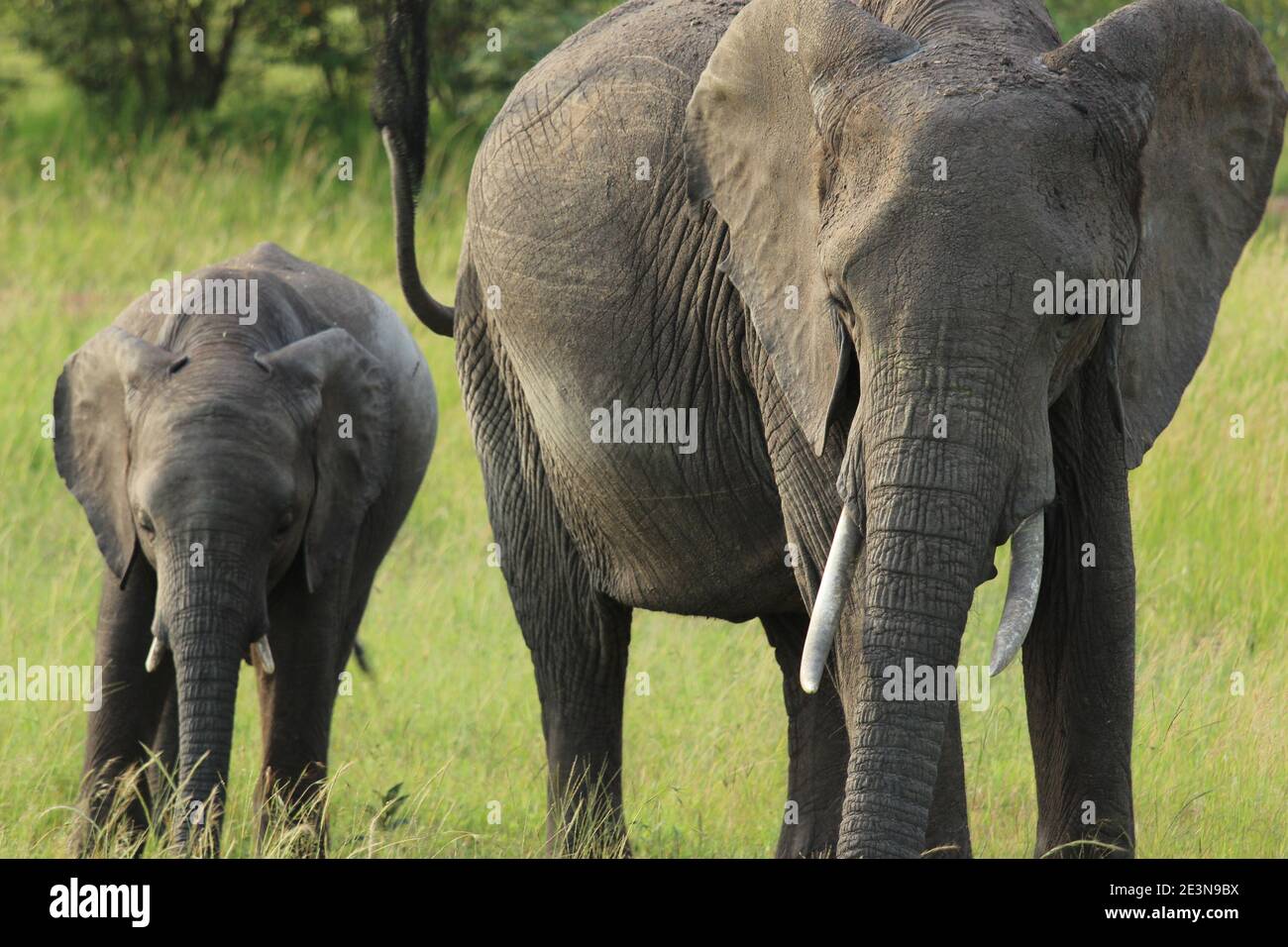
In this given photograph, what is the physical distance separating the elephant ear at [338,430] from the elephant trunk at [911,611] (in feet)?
8.22

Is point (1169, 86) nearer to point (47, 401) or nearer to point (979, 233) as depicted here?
point (979, 233)

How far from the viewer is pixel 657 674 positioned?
26.2 ft

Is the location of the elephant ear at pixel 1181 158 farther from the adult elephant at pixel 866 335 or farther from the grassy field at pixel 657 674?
the grassy field at pixel 657 674

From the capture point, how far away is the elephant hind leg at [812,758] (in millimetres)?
5754

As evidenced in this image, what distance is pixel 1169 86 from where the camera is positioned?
4363 millimetres

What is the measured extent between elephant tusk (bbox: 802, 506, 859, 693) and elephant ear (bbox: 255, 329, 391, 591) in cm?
234

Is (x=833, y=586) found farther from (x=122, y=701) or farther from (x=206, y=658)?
(x=122, y=701)

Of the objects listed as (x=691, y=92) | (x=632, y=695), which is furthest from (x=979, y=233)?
(x=632, y=695)

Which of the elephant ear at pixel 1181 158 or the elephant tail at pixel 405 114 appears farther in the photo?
the elephant tail at pixel 405 114

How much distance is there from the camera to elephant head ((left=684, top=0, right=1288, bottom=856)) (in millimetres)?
3924

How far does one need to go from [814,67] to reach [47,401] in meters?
7.15

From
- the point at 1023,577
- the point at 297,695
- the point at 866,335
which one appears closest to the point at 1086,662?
the point at 1023,577

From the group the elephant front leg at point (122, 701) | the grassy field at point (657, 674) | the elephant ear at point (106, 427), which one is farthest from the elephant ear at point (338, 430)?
the grassy field at point (657, 674)

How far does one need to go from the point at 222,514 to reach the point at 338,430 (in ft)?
2.29
